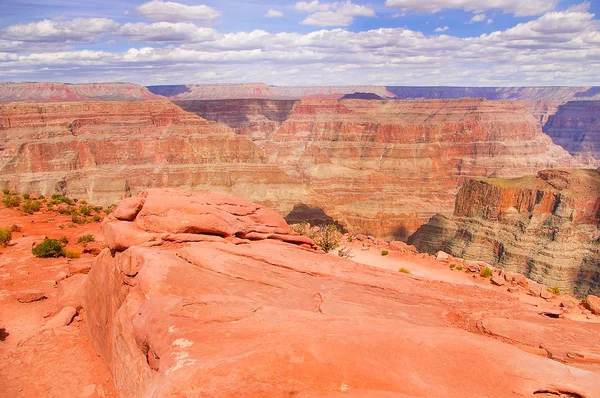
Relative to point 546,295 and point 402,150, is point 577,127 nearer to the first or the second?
point 402,150

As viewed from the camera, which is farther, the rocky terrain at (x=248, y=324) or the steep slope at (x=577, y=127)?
the steep slope at (x=577, y=127)

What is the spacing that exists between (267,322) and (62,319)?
8.57 meters

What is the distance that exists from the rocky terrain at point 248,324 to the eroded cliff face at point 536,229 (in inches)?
1166

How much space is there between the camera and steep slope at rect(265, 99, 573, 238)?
93000 millimetres

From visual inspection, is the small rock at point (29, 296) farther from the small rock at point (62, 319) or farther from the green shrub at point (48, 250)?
the green shrub at point (48, 250)

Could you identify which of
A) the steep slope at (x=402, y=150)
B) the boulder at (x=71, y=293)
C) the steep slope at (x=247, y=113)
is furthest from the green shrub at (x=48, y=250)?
the steep slope at (x=247, y=113)

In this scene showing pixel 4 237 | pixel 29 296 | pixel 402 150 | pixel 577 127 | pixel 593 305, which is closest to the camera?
pixel 29 296

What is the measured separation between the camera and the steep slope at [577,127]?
559 ft

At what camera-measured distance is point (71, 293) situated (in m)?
15.2

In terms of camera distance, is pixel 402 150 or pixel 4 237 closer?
pixel 4 237

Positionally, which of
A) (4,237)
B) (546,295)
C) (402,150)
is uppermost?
(4,237)

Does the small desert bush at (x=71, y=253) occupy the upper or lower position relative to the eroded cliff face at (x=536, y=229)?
upper

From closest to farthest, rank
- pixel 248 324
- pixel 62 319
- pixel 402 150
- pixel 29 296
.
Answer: pixel 248 324 < pixel 62 319 < pixel 29 296 < pixel 402 150

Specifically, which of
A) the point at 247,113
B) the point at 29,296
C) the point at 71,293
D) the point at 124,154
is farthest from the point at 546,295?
the point at 247,113
